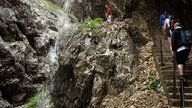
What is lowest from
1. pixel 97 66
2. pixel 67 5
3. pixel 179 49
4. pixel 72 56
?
pixel 97 66

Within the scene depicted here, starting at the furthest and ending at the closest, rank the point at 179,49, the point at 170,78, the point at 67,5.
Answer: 1. the point at 67,5
2. the point at 170,78
3. the point at 179,49

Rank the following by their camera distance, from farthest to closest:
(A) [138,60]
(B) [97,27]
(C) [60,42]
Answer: (C) [60,42] < (B) [97,27] < (A) [138,60]

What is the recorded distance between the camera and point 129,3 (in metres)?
17.5

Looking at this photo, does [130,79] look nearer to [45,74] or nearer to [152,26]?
[152,26]

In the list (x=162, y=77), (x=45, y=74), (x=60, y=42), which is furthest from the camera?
(x=60, y=42)

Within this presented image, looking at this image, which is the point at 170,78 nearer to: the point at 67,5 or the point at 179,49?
the point at 179,49

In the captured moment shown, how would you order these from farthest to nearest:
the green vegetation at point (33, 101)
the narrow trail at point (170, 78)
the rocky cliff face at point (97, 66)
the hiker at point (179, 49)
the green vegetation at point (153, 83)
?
the green vegetation at point (33, 101) < the rocky cliff face at point (97, 66) < the green vegetation at point (153, 83) < the hiker at point (179, 49) < the narrow trail at point (170, 78)

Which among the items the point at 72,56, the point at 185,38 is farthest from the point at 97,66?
the point at 185,38

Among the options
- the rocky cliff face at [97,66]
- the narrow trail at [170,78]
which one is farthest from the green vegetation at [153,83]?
the rocky cliff face at [97,66]

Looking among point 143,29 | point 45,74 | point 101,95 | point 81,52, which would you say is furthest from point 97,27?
point 45,74

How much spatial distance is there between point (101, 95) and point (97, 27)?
14.0 feet

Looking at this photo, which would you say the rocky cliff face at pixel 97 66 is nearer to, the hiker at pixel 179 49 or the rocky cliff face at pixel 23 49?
the hiker at pixel 179 49

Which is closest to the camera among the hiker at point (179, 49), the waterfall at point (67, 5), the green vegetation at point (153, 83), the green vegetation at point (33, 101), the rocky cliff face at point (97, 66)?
the hiker at point (179, 49)

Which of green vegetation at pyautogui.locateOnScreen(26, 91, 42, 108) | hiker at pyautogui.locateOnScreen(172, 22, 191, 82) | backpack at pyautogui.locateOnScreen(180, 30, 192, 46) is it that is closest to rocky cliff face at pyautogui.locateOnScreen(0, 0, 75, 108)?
green vegetation at pyautogui.locateOnScreen(26, 91, 42, 108)
